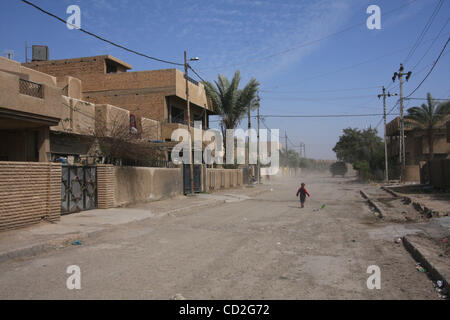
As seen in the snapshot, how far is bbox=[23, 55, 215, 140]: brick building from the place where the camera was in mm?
27109

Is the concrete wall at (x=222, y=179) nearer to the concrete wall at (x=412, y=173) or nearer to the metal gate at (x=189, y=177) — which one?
the metal gate at (x=189, y=177)

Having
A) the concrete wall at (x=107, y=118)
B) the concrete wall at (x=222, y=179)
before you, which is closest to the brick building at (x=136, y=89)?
the concrete wall at (x=222, y=179)

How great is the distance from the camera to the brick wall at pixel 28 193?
9336 mm

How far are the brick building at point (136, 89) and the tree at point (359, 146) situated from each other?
33.8 m

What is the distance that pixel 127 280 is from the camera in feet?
17.9

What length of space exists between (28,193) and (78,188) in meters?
3.43

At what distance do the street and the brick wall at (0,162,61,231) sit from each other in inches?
77.3

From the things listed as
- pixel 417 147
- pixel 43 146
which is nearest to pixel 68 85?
pixel 43 146

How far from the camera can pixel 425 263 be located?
6355mm

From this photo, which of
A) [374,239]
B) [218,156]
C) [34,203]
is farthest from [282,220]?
[218,156]

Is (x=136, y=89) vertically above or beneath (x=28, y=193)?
above

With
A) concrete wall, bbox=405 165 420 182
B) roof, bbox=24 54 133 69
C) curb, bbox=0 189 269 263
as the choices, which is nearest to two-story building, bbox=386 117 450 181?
concrete wall, bbox=405 165 420 182

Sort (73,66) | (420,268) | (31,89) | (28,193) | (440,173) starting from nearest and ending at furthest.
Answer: (420,268), (28,193), (31,89), (440,173), (73,66)

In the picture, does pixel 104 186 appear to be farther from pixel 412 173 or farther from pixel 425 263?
pixel 412 173
